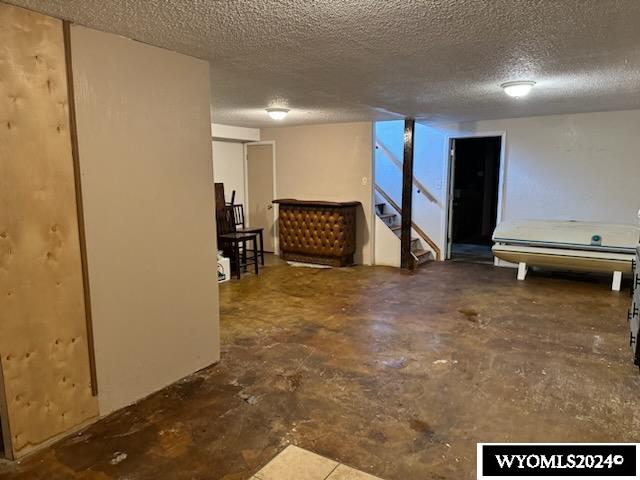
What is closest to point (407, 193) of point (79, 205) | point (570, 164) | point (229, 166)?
point (570, 164)

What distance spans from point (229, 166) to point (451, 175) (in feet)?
11.5

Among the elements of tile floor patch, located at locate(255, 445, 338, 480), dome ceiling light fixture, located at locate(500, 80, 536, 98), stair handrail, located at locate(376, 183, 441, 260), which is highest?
dome ceiling light fixture, located at locate(500, 80, 536, 98)

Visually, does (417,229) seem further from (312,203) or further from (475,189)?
(475,189)

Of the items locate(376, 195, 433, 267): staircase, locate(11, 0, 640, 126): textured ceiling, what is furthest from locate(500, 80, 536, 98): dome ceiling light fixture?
locate(376, 195, 433, 267): staircase

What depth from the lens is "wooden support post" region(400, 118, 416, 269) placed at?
5.84 meters

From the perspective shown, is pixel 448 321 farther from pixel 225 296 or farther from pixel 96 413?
pixel 96 413

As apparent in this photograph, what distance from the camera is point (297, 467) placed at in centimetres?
199

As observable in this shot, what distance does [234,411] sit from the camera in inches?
97.7

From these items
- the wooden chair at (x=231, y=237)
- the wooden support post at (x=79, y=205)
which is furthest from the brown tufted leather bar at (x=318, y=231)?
the wooden support post at (x=79, y=205)

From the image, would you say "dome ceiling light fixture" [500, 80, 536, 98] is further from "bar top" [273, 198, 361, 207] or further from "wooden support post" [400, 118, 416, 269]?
"bar top" [273, 198, 361, 207]

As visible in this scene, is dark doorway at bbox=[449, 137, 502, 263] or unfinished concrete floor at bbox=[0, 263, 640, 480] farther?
dark doorway at bbox=[449, 137, 502, 263]

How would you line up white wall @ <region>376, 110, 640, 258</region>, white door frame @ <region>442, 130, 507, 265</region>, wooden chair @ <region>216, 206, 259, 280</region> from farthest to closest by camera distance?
1. white door frame @ <region>442, 130, 507, 265</region>
2. wooden chair @ <region>216, 206, 259, 280</region>
3. white wall @ <region>376, 110, 640, 258</region>

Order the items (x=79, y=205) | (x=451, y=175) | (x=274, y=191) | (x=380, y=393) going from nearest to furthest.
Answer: (x=79, y=205)
(x=380, y=393)
(x=451, y=175)
(x=274, y=191)

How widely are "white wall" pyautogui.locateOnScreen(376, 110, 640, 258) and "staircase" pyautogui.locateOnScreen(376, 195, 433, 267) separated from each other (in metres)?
1.27
